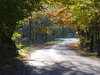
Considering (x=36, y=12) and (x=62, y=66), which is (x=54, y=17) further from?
(x=62, y=66)

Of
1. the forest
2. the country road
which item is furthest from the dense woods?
the country road

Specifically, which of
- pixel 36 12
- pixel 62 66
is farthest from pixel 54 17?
pixel 62 66

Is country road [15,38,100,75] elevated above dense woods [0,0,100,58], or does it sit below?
below

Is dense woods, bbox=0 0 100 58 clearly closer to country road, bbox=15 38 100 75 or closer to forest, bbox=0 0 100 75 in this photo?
forest, bbox=0 0 100 75

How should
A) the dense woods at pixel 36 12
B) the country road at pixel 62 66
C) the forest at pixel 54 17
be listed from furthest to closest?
the country road at pixel 62 66 → the forest at pixel 54 17 → the dense woods at pixel 36 12

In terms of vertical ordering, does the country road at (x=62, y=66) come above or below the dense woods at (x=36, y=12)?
below

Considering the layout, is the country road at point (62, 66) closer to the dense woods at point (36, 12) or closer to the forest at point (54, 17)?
A: the forest at point (54, 17)

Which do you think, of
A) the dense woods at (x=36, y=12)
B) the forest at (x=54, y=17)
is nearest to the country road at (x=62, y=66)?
the forest at (x=54, y=17)

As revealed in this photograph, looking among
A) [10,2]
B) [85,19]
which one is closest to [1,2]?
[10,2]

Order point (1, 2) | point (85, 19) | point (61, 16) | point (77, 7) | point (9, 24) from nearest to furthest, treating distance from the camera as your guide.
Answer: point (1, 2) → point (9, 24) → point (77, 7) → point (85, 19) → point (61, 16)

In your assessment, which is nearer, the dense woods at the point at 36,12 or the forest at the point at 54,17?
the dense woods at the point at 36,12

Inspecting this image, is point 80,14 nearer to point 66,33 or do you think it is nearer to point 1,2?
point 1,2

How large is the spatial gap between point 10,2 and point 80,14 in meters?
12.8

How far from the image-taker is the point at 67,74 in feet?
38.2
